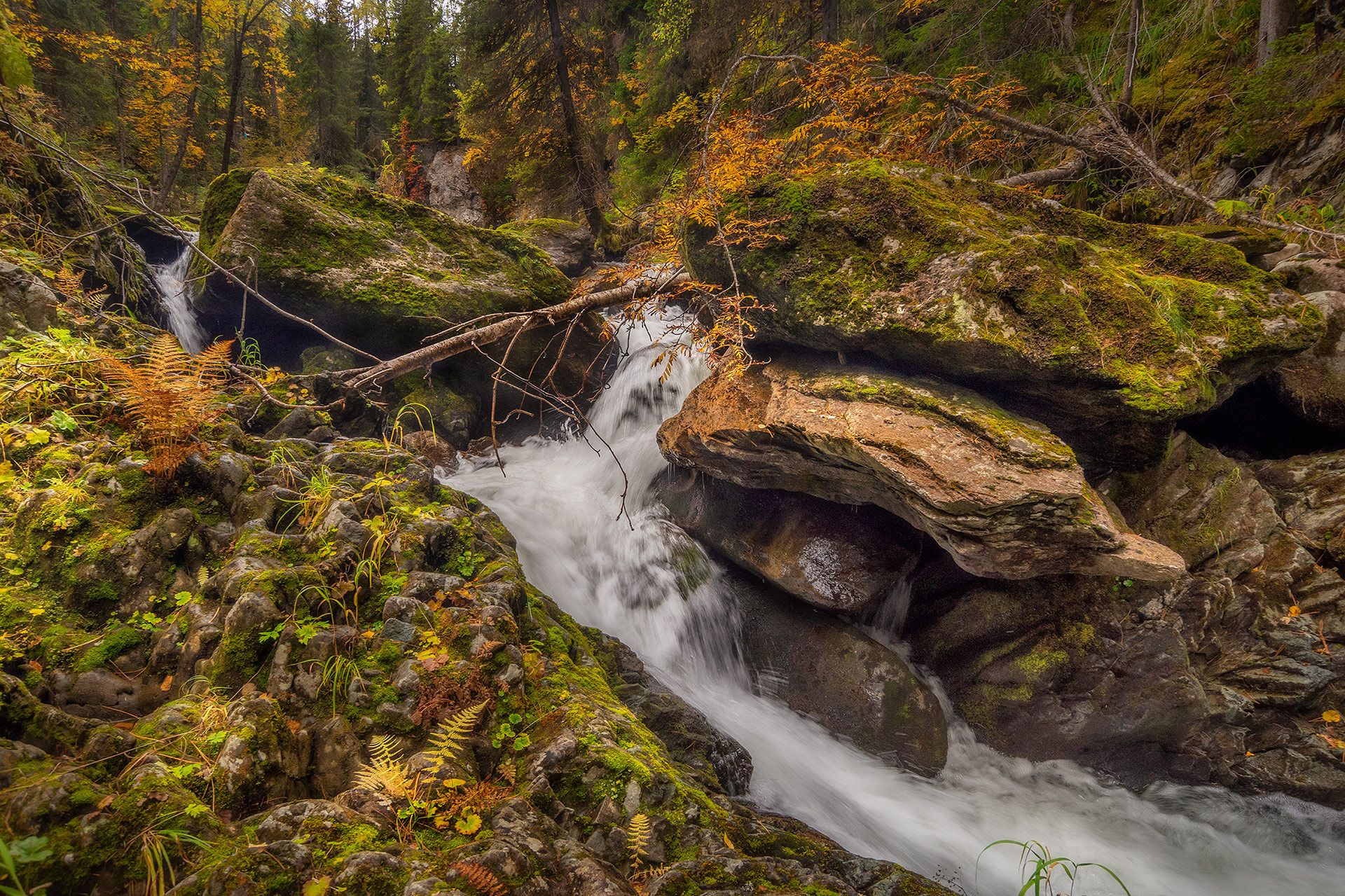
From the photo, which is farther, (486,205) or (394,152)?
(394,152)

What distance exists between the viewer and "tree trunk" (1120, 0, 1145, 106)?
21.1ft

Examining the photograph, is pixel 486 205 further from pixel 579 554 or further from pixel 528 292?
pixel 579 554

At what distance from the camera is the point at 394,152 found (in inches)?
856

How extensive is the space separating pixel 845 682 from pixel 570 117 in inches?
452

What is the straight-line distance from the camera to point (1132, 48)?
21.6ft

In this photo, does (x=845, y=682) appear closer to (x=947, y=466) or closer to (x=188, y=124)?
(x=947, y=466)

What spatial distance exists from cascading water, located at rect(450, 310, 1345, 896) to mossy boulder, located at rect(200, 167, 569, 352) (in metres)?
2.65

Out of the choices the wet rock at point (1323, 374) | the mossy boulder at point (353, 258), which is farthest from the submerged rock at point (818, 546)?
the mossy boulder at point (353, 258)

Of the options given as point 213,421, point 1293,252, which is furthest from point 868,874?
point 1293,252

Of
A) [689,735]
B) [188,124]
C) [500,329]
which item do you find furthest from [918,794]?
[188,124]

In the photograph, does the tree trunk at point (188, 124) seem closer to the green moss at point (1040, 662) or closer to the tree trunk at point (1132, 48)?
Answer: the tree trunk at point (1132, 48)

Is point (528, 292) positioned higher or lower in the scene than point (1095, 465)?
lower

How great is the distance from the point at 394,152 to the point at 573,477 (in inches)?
856

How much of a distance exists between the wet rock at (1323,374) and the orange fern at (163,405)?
848cm
